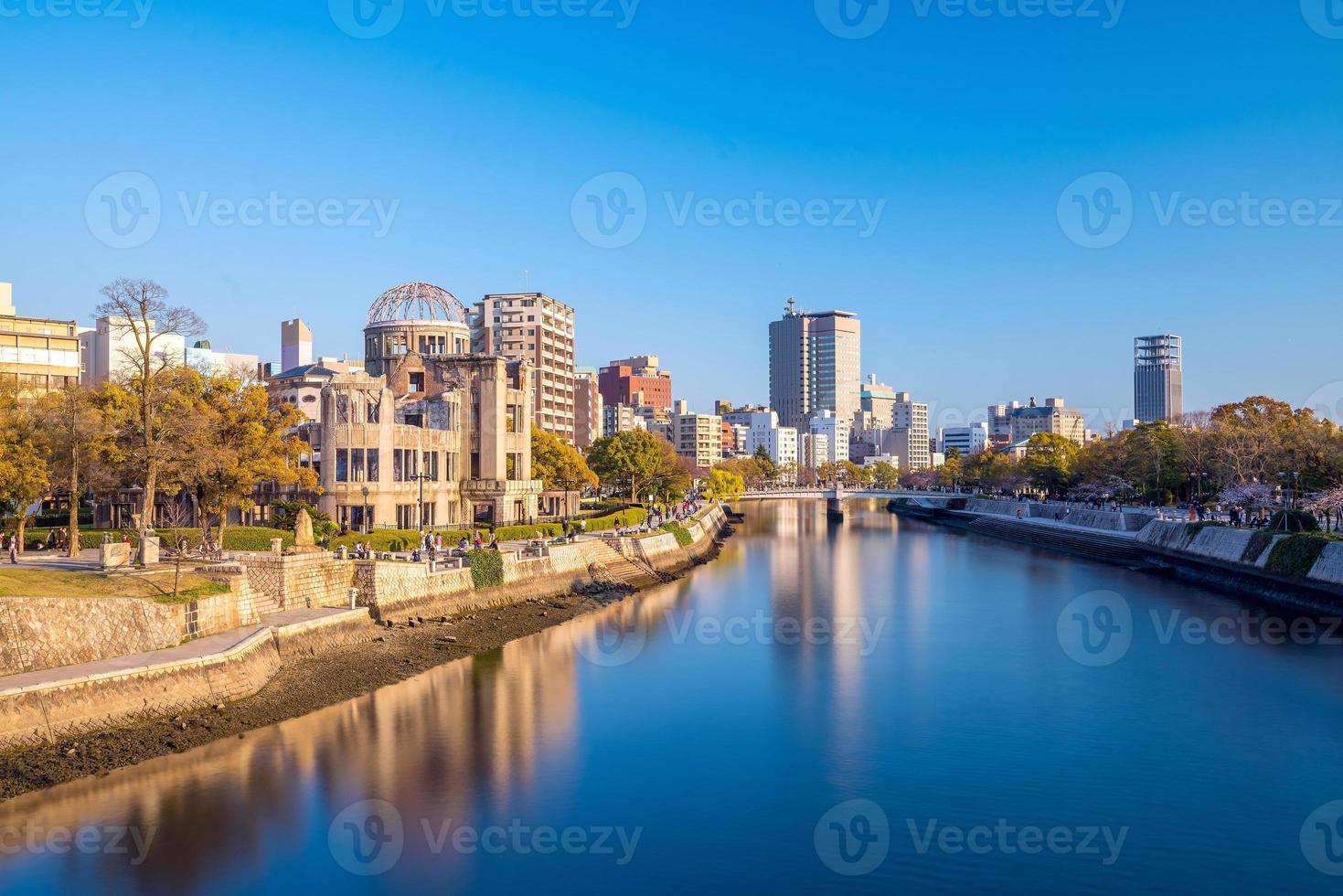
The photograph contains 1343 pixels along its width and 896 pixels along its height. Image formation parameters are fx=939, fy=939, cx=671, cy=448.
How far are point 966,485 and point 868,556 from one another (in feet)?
327

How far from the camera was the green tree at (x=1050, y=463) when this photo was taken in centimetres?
12144

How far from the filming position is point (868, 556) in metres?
84.3

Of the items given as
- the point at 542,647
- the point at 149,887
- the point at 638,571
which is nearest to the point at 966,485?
the point at 638,571

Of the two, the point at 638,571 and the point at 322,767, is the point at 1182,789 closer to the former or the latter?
the point at 322,767

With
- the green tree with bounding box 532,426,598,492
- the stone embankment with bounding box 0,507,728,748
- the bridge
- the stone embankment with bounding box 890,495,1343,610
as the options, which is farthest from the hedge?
the bridge

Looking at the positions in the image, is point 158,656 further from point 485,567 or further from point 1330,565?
point 1330,565

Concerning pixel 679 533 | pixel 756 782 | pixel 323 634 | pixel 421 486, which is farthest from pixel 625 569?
pixel 756 782

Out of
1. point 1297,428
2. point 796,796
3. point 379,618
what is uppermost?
point 1297,428

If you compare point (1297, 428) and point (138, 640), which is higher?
point (1297, 428)

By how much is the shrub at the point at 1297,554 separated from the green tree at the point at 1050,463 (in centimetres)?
6876

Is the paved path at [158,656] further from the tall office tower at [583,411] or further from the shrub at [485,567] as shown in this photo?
the tall office tower at [583,411]

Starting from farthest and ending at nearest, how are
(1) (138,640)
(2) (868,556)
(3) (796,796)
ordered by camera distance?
(2) (868,556) < (1) (138,640) < (3) (796,796)

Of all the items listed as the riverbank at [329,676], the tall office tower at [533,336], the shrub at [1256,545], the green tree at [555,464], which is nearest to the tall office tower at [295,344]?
the tall office tower at [533,336]

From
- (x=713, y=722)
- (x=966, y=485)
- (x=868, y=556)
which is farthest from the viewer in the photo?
(x=966, y=485)
